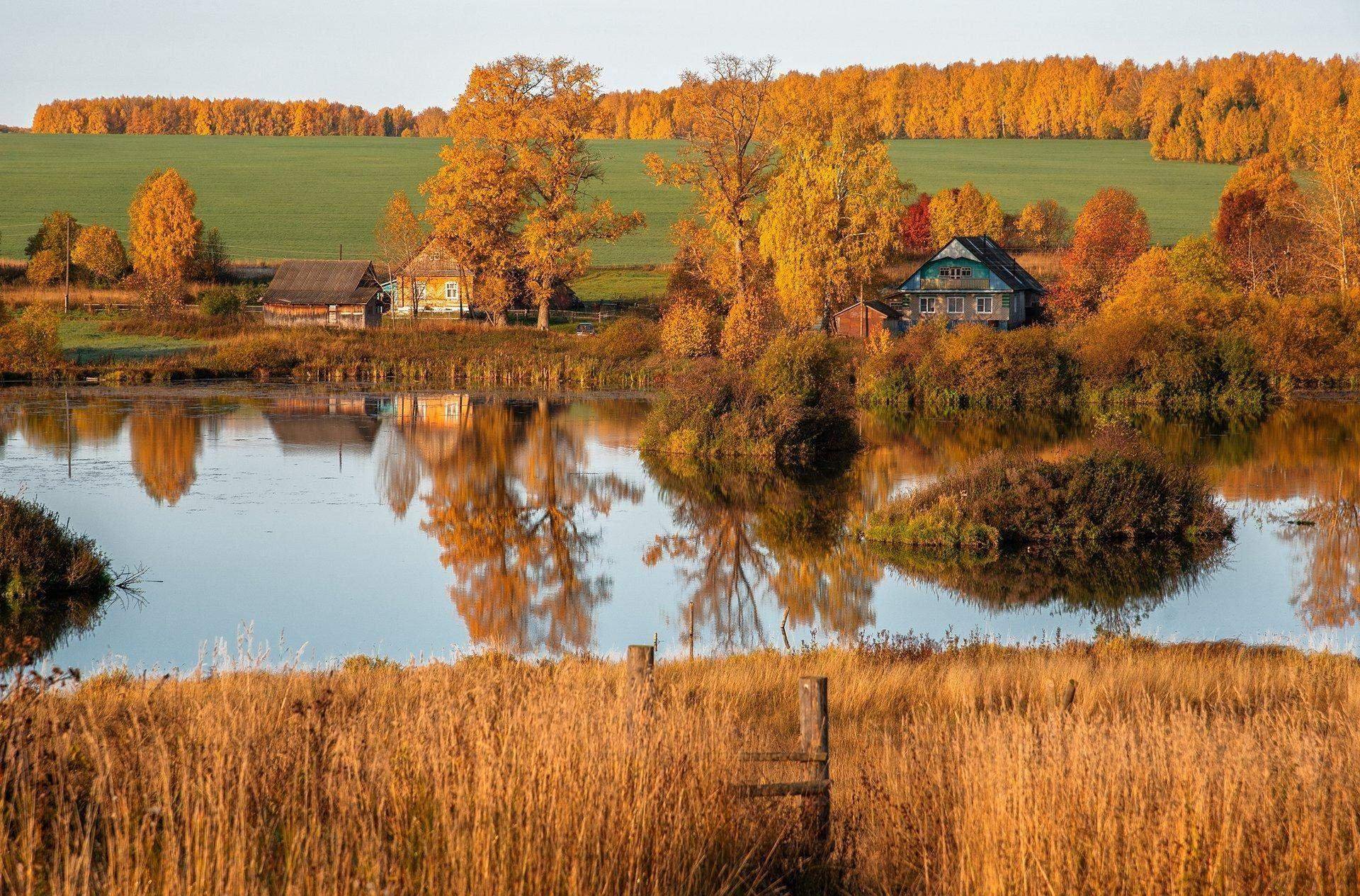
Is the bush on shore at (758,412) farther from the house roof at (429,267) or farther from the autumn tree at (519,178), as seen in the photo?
the house roof at (429,267)

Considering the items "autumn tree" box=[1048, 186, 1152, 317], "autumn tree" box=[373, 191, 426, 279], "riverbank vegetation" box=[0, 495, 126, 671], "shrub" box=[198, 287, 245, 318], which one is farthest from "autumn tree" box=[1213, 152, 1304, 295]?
"riverbank vegetation" box=[0, 495, 126, 671]

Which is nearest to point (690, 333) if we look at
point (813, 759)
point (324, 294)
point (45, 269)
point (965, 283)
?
point (965, 283)

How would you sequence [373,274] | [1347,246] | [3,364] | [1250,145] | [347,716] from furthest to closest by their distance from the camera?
[1250,145], [373,274], [1347,246], [3,364], [347,716]

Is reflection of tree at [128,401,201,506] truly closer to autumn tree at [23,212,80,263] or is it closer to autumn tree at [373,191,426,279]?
autumn tree at [373,191,426,279]

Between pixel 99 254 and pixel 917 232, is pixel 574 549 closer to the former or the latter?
pixel 99 254

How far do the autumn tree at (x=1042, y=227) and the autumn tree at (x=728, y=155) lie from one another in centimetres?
3801

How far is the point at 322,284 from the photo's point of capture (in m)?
68.6

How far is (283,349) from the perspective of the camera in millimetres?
55781

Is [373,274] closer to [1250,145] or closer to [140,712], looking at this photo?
[140,712]

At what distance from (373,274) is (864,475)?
1865 inches

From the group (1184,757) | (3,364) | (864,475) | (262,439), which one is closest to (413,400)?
(262,439)

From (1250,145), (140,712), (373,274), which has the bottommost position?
(140,712)

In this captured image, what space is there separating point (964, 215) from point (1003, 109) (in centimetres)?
4898

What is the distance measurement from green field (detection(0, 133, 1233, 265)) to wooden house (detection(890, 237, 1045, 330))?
21.0m
